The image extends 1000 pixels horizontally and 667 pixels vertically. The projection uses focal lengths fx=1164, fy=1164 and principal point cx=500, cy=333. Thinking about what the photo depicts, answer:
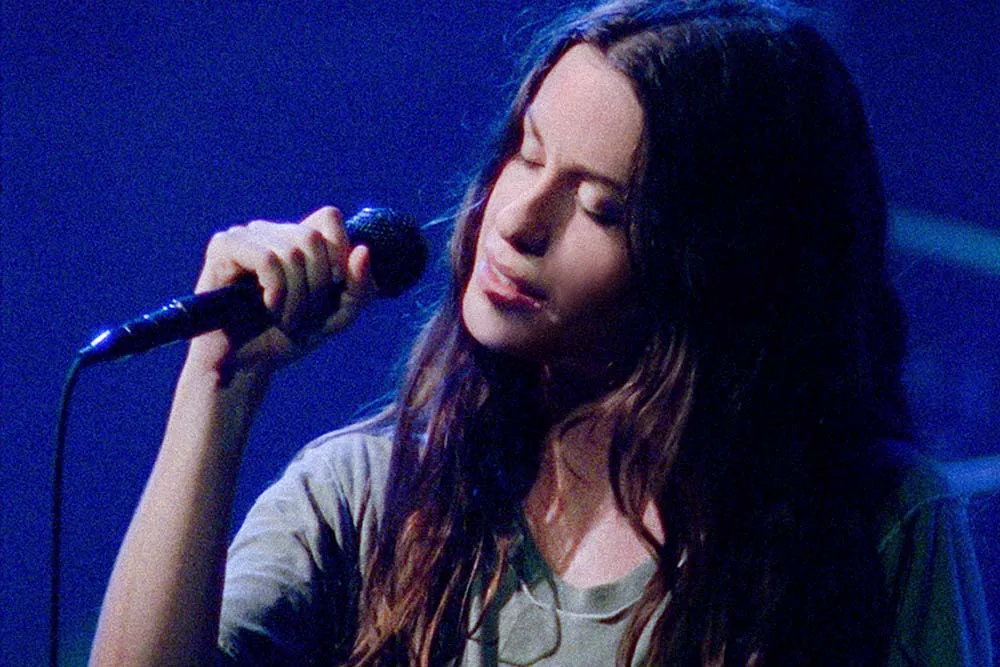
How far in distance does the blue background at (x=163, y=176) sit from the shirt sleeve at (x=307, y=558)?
1.68 feet

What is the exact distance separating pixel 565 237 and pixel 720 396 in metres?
0.22

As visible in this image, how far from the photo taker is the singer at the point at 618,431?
0.93 meters

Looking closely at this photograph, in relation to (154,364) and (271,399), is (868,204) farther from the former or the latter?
(154,364)

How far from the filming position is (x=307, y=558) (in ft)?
3.41

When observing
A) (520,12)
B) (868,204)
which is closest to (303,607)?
(868,204)

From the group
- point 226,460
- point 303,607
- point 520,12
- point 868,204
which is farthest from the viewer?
point 520,12

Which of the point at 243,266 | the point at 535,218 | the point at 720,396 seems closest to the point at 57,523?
the point at 243,266

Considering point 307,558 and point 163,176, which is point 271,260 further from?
point 163,176

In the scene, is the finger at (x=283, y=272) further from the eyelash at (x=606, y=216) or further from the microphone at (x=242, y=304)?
the eyelash at (x=606, y=216)

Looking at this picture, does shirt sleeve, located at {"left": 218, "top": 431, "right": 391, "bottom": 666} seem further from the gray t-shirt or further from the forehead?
the forehead

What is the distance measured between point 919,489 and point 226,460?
23.2 inches

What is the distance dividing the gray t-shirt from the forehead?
0.35 metres

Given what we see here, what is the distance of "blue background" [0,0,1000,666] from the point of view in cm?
163

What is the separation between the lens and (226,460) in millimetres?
917
